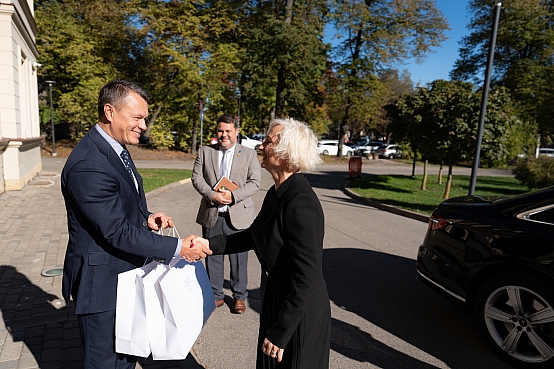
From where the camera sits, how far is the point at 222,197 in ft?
12.4

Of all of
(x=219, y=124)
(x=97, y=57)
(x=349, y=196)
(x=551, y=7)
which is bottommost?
(x=349, y=196)

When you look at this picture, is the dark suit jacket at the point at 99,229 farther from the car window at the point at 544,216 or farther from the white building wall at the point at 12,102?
the white building wall at the point at 12,102

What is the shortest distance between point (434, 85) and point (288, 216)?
14.6m

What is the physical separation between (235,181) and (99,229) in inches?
85.0

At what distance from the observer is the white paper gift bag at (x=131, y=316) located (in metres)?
2.06

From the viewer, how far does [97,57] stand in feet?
89.2

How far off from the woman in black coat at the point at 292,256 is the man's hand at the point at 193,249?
41 cm

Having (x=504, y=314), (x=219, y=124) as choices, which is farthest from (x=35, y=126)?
(x=504, y=314)

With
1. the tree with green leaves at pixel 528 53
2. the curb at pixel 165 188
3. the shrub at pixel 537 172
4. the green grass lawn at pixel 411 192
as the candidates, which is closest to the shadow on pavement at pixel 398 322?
the green grass lawn at pixel 411 192

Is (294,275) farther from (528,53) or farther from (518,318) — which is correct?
(528,53)

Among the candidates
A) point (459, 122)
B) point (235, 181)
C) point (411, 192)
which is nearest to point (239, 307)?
point (235, 181)

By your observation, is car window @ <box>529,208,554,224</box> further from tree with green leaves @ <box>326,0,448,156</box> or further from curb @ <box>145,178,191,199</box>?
tree with green leaves @ <box>326,0,448,156</box>

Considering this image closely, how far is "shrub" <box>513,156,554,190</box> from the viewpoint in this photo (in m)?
13.6

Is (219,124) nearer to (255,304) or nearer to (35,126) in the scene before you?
(255,304)
